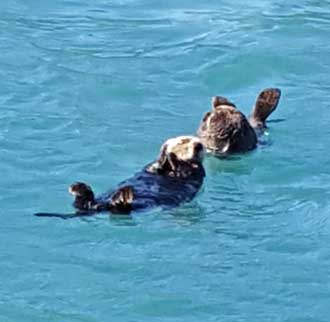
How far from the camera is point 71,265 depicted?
859 centimetres

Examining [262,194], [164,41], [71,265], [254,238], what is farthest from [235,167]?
[164,41]

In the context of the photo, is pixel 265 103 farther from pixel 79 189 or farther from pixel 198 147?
pixel 79 189

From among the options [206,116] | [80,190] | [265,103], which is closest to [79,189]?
[80,190]

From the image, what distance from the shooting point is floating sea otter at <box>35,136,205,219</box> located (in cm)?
895

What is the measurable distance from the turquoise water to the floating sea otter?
9 cm

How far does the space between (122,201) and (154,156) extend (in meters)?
1.51

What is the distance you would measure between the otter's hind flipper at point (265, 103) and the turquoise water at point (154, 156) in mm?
134

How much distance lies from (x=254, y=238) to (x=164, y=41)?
4.19m

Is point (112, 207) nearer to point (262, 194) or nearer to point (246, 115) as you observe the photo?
point (262, 194)

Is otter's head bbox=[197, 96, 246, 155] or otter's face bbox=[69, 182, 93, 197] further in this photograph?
otter's head bbox=[197, 96, 246, 155]

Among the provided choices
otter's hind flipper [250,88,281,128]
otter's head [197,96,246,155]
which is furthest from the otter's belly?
otter's hind flipper [250,88,281,128]

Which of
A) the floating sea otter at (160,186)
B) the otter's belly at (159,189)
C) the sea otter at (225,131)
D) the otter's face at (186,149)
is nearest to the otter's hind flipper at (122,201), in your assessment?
the floating sea otter at (160,186)

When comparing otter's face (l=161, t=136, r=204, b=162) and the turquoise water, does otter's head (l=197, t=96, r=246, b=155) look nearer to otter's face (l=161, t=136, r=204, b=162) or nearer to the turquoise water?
the turquoise water

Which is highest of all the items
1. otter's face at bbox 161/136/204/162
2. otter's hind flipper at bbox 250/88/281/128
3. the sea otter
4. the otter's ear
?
otter's hind flipper at bbox 250/88/281/128
